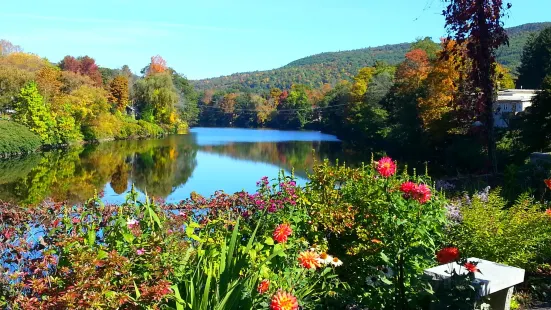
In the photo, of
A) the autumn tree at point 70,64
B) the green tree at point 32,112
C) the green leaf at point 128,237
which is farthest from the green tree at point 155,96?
the green leaf at point 128,237

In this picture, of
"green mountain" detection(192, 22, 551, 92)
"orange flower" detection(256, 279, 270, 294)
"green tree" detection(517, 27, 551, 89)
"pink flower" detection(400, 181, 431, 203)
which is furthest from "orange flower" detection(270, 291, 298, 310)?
"green mountain" detection(192, 22, 551, 92)

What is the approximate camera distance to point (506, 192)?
709 centimetres

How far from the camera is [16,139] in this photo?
30.0m

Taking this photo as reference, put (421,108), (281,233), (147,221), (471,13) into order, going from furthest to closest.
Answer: (421,108) < (471,13) < (147,221) < (281,233)

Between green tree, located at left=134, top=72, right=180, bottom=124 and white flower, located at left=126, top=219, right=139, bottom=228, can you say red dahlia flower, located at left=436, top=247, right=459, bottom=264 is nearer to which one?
white flower, located at left=126, top=219, right=139, bottom=228

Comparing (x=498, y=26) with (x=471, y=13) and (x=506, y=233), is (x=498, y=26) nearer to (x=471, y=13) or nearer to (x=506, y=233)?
(x=471, y=13)

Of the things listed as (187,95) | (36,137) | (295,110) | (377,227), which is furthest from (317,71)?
(377,227)

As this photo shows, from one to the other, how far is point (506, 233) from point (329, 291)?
162cm

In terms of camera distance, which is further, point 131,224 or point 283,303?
point 131,224

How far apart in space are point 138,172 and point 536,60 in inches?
1192

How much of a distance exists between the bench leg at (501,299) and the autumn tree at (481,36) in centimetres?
505

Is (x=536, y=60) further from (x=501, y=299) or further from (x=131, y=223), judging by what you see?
(x=131, y=223)

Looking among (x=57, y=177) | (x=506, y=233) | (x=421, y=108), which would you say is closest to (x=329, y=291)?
(x=506, y=233)

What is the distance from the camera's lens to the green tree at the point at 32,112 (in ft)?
109
